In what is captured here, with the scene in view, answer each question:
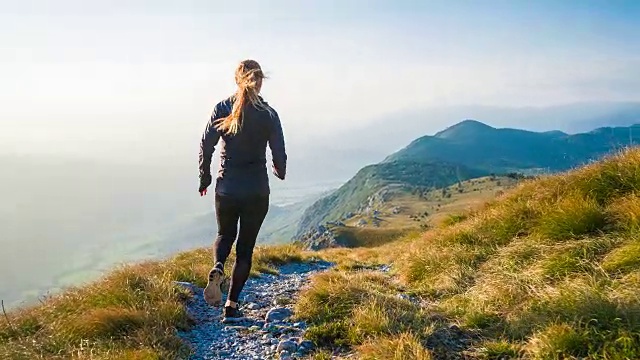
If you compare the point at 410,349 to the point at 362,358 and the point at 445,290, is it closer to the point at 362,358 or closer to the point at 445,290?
the point at 362,358

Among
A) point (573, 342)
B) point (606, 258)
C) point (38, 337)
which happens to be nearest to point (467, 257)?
point (606, 258)

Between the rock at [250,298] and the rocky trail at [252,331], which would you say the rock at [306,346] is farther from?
the rock at [250,298]

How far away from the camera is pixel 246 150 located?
6.83 m

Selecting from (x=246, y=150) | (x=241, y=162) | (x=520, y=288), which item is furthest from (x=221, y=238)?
(x=520, y=288)

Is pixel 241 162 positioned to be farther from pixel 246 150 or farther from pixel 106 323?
pixel 106 323

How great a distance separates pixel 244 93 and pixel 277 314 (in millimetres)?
3260

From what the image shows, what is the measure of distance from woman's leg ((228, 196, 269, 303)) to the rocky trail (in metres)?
0.54

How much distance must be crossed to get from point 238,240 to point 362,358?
2710 millimetres

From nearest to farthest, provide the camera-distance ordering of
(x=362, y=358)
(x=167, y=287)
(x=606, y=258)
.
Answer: (x=362, y=358)
(x=606, y=258)
(x=167, y=287)

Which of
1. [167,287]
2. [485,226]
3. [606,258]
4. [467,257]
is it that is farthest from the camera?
[485,226]

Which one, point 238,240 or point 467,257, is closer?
point 238,240

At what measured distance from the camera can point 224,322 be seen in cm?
711

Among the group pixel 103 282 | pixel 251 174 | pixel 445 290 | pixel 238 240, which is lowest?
pixel 445 290

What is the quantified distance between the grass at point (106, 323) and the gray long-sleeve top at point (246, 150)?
1934 mm
